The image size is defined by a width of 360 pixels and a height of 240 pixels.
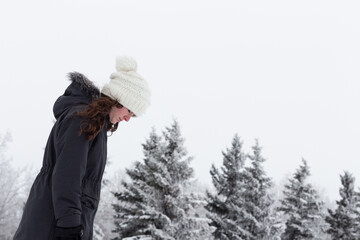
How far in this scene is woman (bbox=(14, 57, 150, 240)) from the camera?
278cm

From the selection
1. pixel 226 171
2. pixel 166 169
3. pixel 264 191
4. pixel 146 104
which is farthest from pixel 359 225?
pixel 146 104

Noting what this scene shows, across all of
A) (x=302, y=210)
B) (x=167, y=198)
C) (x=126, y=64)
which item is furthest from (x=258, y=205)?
(x=126, y=64)

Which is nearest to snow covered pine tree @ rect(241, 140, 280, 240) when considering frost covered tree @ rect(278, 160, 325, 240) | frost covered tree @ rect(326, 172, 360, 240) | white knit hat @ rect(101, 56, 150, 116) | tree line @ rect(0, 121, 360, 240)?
tree line @ rect(0, 121, 360, 240)

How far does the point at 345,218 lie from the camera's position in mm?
27891

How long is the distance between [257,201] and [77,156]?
70.9 ft

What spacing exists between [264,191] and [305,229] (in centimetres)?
637

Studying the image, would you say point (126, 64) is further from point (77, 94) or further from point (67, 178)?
point (67, 178)

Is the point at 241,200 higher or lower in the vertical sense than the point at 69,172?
higher

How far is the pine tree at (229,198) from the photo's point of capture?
893 inches

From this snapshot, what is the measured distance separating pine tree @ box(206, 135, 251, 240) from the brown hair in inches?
797

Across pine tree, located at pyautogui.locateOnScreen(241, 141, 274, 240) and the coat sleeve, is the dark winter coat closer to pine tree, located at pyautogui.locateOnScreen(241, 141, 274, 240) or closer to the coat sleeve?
the coat sleeve

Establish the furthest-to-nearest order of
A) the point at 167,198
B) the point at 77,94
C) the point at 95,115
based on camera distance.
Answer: the point at 167,198 < the point at 77,94 < the point at 95,115

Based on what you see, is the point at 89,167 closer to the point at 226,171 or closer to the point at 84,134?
the point at 84,134

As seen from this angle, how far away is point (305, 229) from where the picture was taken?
26953 millimetres
